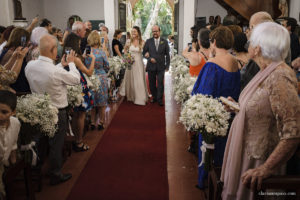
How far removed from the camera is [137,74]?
8.60 meters

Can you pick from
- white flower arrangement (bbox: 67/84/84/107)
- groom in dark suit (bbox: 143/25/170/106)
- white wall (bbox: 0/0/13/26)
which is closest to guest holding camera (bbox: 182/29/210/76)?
white flower arrangement (bbox: 67/84/84/107)

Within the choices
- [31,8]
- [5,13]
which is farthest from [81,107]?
[31,8]

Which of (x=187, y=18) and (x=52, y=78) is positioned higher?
(x=187, y=18)

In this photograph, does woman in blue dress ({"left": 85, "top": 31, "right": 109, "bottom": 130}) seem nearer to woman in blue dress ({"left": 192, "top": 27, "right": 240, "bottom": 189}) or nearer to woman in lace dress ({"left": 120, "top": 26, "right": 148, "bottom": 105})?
woman in lace dress ({"left": 120, "top": 26, "right": 148, "bottom": 105})

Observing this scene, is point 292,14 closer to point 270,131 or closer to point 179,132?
point 179,132

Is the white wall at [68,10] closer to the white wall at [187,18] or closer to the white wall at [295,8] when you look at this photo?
the white wall at [187,18]

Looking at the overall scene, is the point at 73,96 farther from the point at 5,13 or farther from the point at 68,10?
the point at 68,10

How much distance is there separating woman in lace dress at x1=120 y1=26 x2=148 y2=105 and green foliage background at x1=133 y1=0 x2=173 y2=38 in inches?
550

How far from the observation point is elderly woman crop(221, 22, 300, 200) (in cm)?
187

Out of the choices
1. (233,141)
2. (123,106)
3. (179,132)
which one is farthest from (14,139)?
(123,106)

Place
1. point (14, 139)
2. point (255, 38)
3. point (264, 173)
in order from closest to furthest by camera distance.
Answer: point (264, 173)
point (255, 38)
point (14, 139)

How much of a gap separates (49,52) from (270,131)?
2664mm

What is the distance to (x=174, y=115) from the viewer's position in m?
7.39

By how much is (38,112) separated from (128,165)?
1.87m
